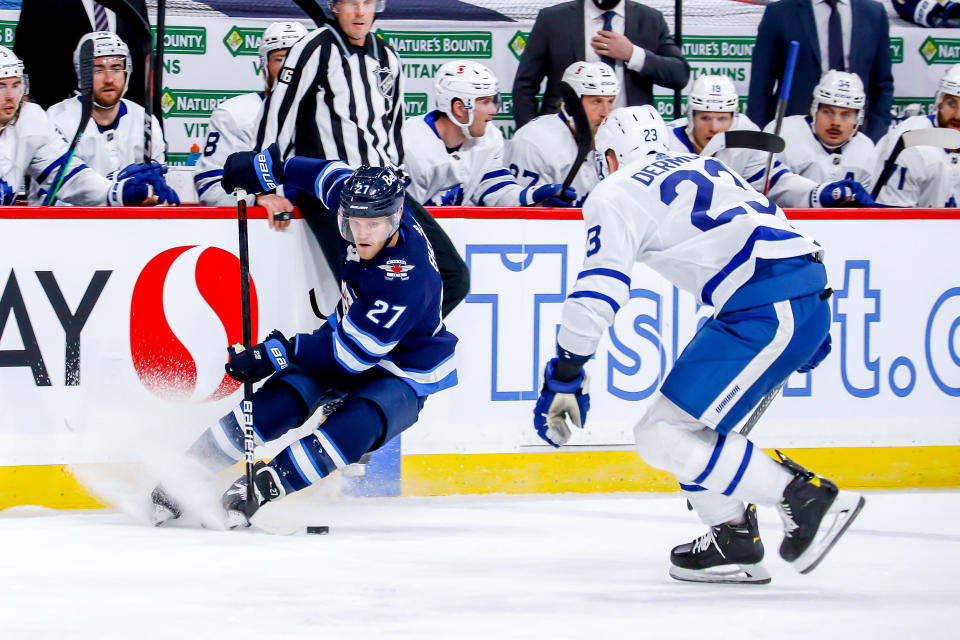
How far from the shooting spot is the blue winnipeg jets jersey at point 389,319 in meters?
3.83

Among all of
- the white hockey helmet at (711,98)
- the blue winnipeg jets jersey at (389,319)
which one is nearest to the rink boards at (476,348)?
the blue winnipeg jets jersey at (389,319)

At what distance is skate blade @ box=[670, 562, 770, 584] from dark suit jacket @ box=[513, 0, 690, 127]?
254 cm

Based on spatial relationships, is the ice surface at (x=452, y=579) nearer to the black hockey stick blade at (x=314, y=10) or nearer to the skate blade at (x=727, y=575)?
the skate blade at (x=727, y=575)

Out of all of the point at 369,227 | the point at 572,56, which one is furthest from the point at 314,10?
the point at 369,227

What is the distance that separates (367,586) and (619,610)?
24.4 inches

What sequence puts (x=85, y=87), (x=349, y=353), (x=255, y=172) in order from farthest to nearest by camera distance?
(x=85, y=87) < (x=255, y=172) < (x=349, y=353)

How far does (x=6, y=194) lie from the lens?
4.30 meters

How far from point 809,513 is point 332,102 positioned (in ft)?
6.32

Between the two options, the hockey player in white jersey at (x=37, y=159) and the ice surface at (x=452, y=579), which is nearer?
the ice surface at (x=452, y=579)

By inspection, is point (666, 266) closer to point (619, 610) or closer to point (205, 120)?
point (619, 610)

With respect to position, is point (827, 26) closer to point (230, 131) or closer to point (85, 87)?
point (230, 131)

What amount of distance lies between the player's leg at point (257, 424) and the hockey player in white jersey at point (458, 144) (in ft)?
4.28

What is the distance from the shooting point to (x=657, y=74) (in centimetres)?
554

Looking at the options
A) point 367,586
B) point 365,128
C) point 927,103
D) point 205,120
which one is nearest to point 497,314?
point 365,128
